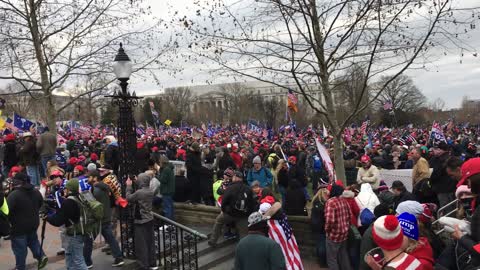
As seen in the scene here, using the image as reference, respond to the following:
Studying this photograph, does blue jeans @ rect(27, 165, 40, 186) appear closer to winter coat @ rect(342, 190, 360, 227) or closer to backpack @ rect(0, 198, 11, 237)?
backpack @ rect(0, 198, 11, 237)

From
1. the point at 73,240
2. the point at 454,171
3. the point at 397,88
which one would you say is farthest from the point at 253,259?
the point at 397,88

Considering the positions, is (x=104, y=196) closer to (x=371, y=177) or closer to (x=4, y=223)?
(x=4, y=223)

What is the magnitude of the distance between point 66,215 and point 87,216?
34 cm

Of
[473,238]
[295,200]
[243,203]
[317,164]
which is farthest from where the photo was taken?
[317,164]

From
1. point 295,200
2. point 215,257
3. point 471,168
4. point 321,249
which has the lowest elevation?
point 215,257

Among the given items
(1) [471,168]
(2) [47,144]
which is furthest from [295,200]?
(2) [47,144]

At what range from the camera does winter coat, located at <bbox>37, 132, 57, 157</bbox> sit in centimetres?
1317

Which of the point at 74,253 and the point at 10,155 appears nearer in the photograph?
the point at 74,253

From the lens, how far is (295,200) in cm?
1017

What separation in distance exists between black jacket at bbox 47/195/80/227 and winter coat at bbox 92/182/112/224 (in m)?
1.22

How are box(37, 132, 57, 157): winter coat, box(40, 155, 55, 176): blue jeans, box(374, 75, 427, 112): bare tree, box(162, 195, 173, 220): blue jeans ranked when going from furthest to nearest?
box(374, 75, 427, 112): bare tree → box(40, 155, 55, 176): blue jeans → box(37, 132, 57, 157): winter coat → box(162, 195, 173, 220): blue jeans

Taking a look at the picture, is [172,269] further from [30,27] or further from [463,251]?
[30,27]

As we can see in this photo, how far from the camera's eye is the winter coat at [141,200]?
24.7 feet

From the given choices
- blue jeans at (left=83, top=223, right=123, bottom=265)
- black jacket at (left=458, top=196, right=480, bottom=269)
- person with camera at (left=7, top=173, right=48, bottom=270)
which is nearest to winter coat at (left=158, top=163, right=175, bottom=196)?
blue jeans at (left=83, top=223, right=123, bottom=265)
